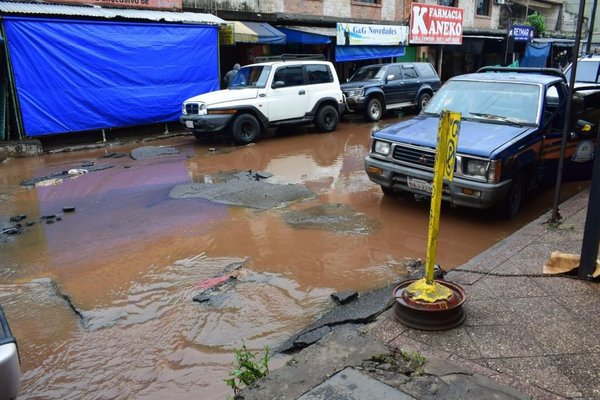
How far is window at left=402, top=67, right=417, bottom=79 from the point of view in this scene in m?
16.5

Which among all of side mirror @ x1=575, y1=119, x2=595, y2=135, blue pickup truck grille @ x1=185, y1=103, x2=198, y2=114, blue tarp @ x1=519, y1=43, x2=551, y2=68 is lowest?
blue pickup truck grille @ x1=185, y1=103, x2=198, y2=114

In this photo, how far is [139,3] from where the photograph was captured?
13.6m

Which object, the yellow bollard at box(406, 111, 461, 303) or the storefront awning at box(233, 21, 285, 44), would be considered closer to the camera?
the yellow bollard at box(406, 111, 461, 303)

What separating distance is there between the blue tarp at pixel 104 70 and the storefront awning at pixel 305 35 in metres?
3.43

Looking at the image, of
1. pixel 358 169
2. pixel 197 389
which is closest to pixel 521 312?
pixel 197 389

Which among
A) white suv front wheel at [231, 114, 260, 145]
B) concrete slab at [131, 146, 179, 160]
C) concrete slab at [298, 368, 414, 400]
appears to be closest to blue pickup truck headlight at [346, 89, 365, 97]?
white suv front wheel at [231, 114, 260, 145]

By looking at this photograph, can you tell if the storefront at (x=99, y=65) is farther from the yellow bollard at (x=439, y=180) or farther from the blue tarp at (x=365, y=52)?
the yellow bollard at (x=439, y=180)

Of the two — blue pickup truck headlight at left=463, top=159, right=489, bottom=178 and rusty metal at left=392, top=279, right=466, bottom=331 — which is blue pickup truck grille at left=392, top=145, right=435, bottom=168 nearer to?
blue pickup truck headlight at left=463, top=159, right=489, bottom=178

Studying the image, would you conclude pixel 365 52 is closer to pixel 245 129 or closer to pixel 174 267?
pixel 245 129

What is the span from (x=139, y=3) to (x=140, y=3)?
3 centimetres

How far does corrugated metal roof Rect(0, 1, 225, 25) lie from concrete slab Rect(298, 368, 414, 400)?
11753 mm

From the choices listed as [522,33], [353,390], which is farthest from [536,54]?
[353,390]

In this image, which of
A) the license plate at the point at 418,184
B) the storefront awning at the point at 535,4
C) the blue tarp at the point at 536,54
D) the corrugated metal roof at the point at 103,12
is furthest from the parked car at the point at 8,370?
the storefront awning at the point at 535,4

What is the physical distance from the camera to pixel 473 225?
20.5ft
